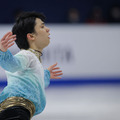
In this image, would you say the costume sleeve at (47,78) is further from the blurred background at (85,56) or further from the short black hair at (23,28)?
the blurred background at (85,56)

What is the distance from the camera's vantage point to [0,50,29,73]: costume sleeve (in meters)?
2.11

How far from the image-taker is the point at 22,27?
2.38 metres

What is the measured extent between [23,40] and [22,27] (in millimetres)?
100

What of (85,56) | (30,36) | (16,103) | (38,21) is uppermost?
(85,56)

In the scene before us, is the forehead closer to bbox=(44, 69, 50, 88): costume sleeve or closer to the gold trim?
bbox=(44, 69, 50, 88): costume sleeve

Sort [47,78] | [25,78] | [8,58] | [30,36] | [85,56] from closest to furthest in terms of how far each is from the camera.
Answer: [8,58], [25,78], [30,36], [47,78], [85,56]

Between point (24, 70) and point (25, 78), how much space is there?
6 cm

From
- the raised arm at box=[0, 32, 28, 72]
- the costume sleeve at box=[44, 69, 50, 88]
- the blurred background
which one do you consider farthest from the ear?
the blurred background

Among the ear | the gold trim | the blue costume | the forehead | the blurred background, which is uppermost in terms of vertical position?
the blurred background

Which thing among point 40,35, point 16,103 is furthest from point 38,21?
point 16,103

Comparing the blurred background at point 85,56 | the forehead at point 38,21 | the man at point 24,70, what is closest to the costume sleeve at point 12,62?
the man at point 24,70

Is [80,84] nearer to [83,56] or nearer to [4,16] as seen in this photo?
[83,56]

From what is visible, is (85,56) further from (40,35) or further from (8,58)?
(8,58)

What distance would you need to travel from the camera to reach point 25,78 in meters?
2.29
